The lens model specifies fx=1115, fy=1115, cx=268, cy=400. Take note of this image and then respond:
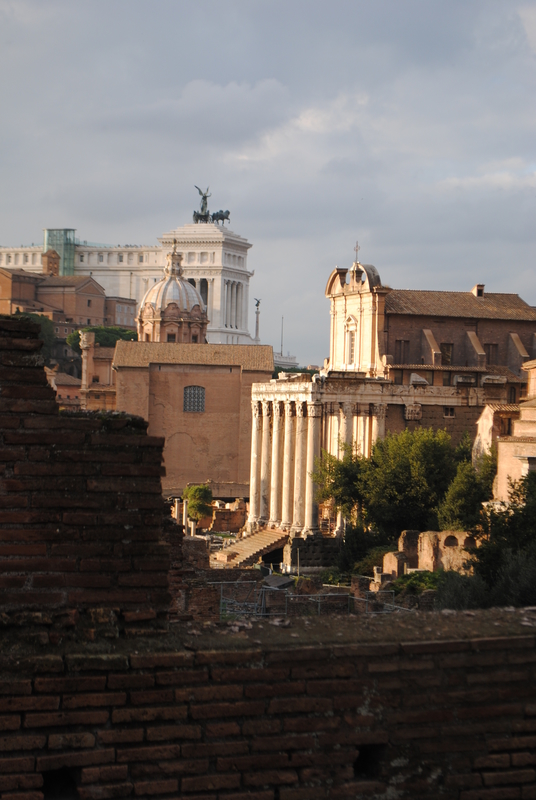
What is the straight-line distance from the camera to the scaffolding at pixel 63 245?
478 feet

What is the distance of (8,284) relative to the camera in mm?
111375

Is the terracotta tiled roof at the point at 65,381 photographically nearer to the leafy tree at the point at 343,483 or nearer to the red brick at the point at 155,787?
the leafy tree at the point at 343,483

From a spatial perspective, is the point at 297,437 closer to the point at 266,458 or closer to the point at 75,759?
the point at 266,458

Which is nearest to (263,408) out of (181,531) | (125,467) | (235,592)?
(235,592)

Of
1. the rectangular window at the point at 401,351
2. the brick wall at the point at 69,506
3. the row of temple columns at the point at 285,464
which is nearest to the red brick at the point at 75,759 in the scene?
the brick wall at the point at 69,506

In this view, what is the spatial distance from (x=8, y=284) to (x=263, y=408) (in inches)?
2811

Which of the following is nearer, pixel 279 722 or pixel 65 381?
pixel 279 722

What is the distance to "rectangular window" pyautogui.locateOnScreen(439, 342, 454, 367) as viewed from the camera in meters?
48.2

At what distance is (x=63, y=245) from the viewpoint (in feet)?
483

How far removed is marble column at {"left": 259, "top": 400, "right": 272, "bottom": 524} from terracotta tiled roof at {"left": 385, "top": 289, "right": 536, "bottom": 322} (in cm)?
722

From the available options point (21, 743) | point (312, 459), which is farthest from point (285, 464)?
point (21, 743)

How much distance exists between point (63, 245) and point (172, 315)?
7422cm

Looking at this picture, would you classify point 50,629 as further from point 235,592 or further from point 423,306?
point 423,306

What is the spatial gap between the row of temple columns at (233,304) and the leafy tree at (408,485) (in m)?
95.7
